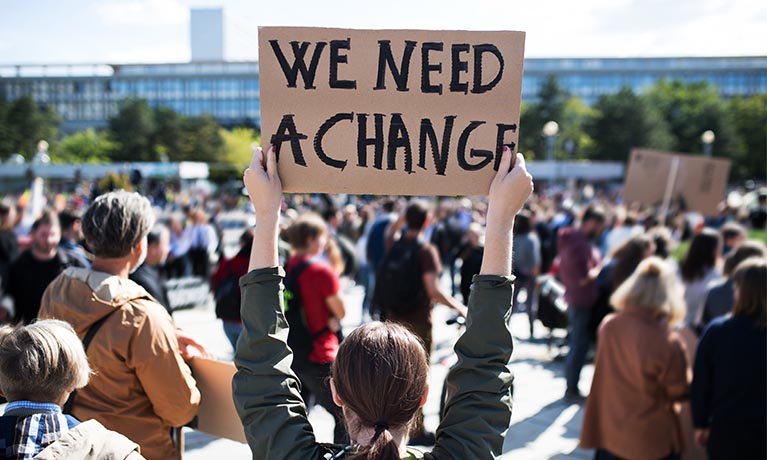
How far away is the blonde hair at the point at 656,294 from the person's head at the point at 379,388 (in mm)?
2740

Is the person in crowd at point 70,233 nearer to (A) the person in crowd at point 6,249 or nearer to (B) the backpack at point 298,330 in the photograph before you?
(A) the person in crowd at point 6,249

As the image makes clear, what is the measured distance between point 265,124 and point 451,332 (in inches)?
319

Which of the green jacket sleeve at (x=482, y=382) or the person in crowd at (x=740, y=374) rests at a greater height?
the green jacket sleeve at (x=482, y=382)

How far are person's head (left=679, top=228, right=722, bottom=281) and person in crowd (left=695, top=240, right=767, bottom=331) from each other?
0.81m

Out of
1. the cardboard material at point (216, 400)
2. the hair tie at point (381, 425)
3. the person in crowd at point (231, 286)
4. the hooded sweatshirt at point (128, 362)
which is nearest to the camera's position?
the hair tie at point (381, 425)

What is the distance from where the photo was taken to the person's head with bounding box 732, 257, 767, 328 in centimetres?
348

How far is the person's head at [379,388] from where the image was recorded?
1.48 meters

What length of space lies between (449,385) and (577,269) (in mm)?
5660

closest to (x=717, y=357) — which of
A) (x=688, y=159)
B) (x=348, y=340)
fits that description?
(x=348, y=340)

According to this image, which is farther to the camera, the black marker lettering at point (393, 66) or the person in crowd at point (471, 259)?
the person in crowd at point (471, 259)

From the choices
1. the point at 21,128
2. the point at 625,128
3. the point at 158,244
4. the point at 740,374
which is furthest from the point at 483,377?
the point at 21,128

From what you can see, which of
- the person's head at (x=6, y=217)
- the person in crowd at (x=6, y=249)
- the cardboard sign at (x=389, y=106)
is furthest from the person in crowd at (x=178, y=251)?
the cardboard sign at (x=389, y=106)

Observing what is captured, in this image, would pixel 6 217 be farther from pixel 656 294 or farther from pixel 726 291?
pixel 726 291

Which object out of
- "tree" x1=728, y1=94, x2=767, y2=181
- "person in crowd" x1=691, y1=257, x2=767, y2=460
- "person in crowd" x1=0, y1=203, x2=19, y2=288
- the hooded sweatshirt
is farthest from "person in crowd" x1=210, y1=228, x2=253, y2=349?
"tree" x1=728, y1=94, x2=767, y2=181
